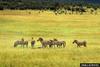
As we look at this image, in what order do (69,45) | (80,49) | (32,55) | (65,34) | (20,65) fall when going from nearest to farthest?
(20,65) < (32,55) < (80,49) < (69,45) < (65,34)

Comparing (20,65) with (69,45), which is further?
(69,45)

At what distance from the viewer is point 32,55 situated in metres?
32.0

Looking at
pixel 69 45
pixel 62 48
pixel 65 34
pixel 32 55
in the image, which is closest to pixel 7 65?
pixel 32 55

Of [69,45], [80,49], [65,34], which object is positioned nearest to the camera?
[80,49]

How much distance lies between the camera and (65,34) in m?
49.9

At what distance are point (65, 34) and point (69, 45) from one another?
35.4 ft

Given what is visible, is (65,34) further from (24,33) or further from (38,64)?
(38,64)

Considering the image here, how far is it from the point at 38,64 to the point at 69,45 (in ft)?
36.1

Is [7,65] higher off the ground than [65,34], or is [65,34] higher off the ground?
[7,65]

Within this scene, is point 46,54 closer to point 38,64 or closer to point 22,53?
point 22,53

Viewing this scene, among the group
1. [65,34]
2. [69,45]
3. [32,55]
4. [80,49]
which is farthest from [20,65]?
[65,34]

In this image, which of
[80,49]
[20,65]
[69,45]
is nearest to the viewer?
[20,65]

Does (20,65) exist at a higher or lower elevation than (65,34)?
higher

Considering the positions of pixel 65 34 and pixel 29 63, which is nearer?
pixel 29 63
